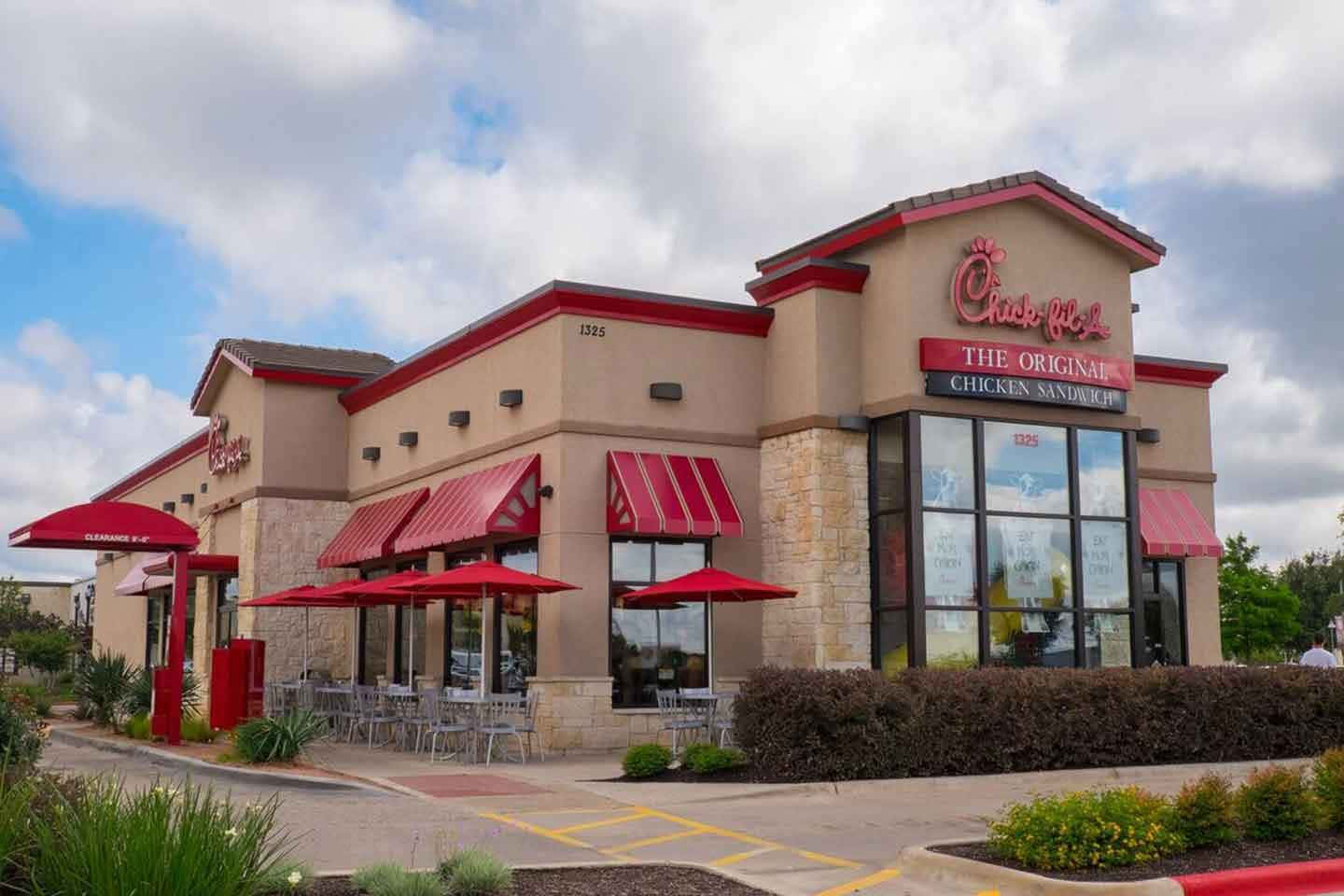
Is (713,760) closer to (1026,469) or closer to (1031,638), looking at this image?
(1031,638)

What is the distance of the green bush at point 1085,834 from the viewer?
32.2 ft

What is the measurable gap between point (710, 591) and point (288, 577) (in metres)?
11.8

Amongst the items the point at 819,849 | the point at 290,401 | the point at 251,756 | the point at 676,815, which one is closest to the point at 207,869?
the point at 819,849

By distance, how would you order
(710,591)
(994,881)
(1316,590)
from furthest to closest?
(1316,590), (710,591), (994,881)

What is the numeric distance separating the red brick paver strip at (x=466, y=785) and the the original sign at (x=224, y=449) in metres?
13.2

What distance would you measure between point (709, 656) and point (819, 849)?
746cm

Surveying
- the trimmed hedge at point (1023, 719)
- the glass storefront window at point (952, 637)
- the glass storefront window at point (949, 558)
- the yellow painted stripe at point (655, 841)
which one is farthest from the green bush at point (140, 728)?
the yellow painted stripe at point (655, 841)

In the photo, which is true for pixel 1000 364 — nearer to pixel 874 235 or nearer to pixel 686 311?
pixel 874 235

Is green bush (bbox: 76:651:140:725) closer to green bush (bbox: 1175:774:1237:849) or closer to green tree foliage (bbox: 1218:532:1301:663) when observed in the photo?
green bush (bbox: 1175:774:1237:849)

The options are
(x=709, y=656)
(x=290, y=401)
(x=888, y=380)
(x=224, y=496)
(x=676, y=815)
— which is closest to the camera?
(x=676, y=815)

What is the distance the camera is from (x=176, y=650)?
20.7 metres

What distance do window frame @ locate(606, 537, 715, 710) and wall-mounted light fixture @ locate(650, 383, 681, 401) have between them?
2055mm

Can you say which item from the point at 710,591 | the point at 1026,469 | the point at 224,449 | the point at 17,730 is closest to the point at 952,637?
the point at 1026,469

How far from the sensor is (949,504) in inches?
782
